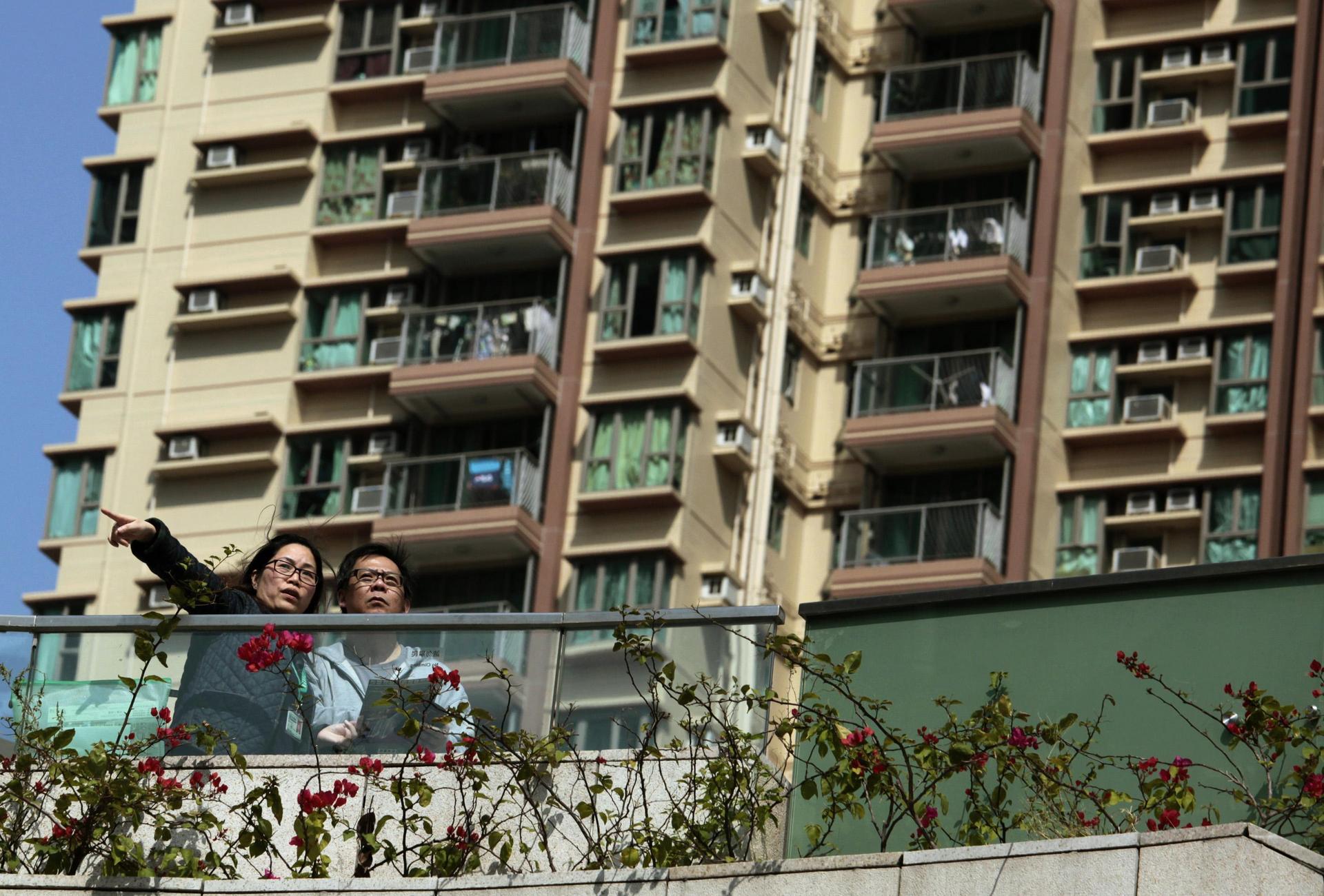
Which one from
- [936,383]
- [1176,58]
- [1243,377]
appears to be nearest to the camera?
[1243,377]

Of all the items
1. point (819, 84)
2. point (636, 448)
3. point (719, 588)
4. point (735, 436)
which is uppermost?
point (819, 84)

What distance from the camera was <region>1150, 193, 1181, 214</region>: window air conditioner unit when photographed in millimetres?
46719

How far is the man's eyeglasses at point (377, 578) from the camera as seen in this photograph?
657 inches

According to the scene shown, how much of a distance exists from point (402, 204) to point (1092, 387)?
10702mm

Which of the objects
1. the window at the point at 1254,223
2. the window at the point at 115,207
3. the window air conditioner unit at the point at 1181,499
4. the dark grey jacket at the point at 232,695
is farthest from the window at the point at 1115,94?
the dark grey jacket at the point at 232,695

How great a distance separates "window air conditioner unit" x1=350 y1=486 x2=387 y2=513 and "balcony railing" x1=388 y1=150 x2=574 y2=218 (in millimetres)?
4148

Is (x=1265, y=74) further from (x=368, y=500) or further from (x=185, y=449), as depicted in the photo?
(x=185, y=449)

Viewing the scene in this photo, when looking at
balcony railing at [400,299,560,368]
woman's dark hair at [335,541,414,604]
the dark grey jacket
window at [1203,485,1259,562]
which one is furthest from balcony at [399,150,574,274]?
the dark grey jacket

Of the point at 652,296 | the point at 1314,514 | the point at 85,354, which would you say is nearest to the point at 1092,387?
the point at 1314,514

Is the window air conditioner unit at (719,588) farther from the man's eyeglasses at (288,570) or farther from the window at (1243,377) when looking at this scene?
the man's eyeglasses at (288,570)

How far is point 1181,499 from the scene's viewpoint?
148 ft

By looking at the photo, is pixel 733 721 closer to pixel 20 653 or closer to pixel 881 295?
pixel 20 653

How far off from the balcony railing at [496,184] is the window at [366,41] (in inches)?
108

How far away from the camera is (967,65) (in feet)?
157
